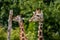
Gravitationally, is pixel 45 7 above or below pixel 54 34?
above

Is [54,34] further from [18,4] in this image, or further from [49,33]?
[18,4]

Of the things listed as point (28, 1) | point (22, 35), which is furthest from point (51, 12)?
point (22, 35)

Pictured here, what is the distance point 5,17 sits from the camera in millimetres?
13000

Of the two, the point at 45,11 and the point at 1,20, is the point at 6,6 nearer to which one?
the point at 1,20

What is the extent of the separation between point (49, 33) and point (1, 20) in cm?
384

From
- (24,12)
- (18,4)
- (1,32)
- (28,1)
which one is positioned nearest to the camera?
(1,32)

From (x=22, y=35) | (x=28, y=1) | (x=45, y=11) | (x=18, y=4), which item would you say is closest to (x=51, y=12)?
(x=45, y=11)

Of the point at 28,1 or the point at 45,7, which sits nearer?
the point at 45,7

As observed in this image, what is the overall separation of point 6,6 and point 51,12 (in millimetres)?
3728

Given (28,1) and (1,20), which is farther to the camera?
(1,20)

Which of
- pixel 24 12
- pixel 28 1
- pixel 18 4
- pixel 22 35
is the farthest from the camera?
pixel 18 4

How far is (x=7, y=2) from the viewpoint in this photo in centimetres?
1307

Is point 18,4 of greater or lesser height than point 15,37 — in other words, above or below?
above

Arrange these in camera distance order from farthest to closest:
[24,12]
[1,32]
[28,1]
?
[24,12] < [28,1] < [1,32]
